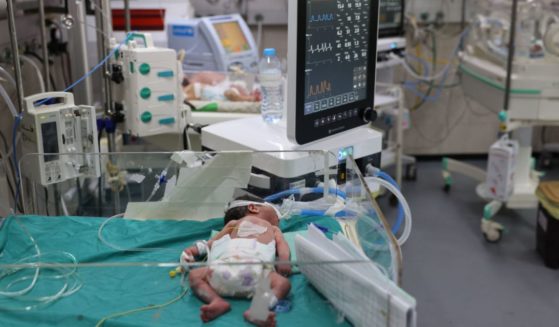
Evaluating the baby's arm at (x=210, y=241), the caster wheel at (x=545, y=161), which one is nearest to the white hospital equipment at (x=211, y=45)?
the baby's arm at (x=210, y=241)

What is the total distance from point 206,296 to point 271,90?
3.61ft

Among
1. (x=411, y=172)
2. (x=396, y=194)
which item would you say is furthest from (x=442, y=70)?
(x=396, y=194)

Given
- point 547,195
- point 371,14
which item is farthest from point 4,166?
point 547,195

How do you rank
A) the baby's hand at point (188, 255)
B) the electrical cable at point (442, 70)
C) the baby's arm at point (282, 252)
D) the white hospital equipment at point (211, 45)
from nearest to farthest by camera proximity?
the baby's arm at point (282, 252), the baby's hand at point (188, 255), the white hospital equipment at point (211, 45), the electrical cable at point (442, 70)

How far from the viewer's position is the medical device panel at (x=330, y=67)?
1.78 m

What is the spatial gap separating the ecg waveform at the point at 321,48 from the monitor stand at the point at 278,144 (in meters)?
0.28

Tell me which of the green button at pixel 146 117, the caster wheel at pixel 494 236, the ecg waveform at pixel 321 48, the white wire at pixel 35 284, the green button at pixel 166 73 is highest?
the ecg waveform at pixel 321 48

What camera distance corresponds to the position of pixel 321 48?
1851 mm

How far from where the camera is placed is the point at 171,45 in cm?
332

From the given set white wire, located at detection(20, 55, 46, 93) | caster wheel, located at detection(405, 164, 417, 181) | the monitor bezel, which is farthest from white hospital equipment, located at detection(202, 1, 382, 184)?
caster wheel, located at detection(405, 164, 417, 181)

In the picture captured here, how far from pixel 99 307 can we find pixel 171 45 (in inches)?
83.5

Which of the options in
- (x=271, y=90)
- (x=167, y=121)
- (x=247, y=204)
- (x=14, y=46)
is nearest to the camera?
(x=247, y=204)

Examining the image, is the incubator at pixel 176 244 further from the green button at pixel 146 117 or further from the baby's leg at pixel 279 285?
the green button at pixel 146 117

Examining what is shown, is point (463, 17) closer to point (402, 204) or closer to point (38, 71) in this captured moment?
point (38, 71)
